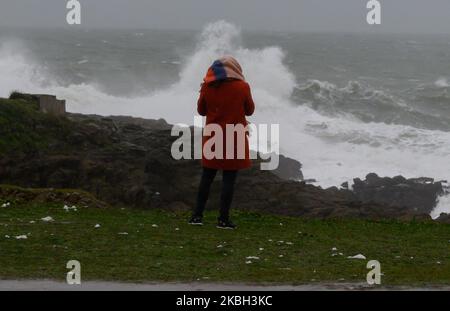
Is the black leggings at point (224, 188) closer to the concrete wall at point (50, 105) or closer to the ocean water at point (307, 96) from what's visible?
the concrete wall at point (50, 105)

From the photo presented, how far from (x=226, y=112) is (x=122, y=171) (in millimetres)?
6301

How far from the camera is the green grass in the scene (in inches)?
275

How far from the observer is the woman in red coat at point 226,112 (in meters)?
9.12

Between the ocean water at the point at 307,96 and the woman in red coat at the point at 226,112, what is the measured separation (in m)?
14.6

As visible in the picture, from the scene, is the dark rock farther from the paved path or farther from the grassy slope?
the paved path

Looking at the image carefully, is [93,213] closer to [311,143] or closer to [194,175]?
[194,175]

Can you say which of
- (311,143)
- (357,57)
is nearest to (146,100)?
(311,143)

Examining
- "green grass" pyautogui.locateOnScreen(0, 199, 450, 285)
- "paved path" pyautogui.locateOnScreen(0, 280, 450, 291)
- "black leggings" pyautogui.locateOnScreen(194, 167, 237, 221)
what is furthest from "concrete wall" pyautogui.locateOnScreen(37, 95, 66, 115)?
"paved path" pyautogui.locateOnScreen(0, 280, 450, 291)

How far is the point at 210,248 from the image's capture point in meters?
8.24

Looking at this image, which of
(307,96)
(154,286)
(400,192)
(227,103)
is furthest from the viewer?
(307,96)

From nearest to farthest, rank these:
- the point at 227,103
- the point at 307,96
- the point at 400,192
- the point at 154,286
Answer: the point at 154,286
the point at 227,103
the point at 400,192
the point at 307,96

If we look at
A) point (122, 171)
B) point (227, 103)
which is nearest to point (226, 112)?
point (227, 103)

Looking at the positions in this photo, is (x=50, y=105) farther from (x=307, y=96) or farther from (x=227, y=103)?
(x=307, y=96)
